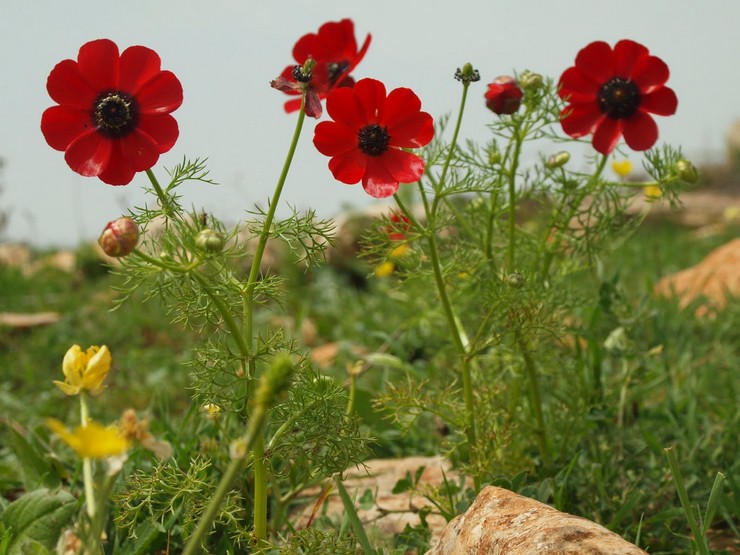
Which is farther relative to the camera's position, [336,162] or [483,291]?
A: [483,291]

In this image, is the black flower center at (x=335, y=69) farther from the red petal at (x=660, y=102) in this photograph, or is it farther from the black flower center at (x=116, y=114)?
the red petal at (x=660, y=102)

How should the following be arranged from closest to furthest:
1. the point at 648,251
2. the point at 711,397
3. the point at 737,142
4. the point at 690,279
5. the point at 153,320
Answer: the point at 711,397 → the point at 690,279 → the point at 153,320 → the point at 648,251 → the point at 737,142

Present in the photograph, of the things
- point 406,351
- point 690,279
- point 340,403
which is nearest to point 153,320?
point 406,351

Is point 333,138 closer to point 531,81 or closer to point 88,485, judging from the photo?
point 531,81

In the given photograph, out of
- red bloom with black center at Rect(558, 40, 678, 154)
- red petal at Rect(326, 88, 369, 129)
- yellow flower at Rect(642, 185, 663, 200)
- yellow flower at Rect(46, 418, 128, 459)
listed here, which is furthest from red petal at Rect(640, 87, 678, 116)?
yellow flower at Rect(46, 418, 128, 459)

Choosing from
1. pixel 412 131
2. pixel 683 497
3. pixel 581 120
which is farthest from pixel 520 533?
pixel 581 120

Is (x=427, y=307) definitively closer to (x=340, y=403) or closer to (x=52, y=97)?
(x=340, y=403)

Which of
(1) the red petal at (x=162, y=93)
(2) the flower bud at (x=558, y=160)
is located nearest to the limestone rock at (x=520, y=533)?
(2) the flower bud at (x=558, y=160)

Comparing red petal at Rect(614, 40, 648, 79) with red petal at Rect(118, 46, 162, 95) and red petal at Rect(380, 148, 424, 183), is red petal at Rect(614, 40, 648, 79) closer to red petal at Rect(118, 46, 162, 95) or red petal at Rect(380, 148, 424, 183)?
red petal at Rect(380, 148, 424, 183)

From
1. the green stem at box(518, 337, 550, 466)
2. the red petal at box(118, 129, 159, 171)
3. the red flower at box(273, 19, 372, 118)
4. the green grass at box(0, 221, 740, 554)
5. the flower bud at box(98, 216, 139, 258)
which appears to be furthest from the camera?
the green grass at box(0, 221, 740, 554)
